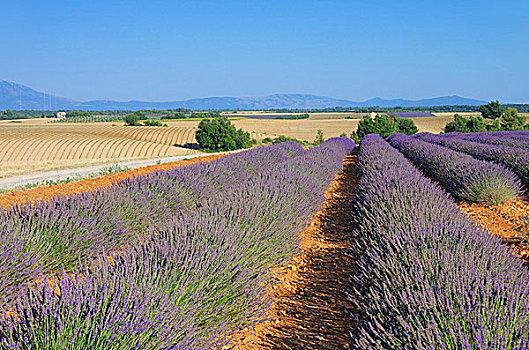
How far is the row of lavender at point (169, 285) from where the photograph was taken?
1.55 meters

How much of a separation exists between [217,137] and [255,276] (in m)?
43.5

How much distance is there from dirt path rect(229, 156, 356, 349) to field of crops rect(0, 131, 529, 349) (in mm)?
12

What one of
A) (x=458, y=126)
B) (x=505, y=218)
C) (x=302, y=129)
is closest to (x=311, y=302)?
(x=505, y=218)

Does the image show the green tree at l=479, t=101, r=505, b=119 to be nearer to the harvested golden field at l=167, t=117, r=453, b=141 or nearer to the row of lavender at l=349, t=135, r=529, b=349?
the harvested golden field at l=167, t=117, r=453, b=141

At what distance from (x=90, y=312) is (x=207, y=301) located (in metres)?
0.68

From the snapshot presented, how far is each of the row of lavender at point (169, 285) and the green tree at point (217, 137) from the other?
40.9 m

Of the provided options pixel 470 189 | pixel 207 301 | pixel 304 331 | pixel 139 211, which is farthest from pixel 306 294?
pixel 470 189

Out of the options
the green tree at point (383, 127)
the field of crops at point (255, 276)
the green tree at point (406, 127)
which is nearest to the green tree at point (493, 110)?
the green tree at point (406, 127)

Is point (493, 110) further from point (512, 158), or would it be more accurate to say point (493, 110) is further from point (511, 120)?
point (512, 158)

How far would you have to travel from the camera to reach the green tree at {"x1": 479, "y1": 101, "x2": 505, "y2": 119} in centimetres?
6574

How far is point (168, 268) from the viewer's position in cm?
218

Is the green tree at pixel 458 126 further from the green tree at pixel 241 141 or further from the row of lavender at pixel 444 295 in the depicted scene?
the row of lavender at pixel 444 295

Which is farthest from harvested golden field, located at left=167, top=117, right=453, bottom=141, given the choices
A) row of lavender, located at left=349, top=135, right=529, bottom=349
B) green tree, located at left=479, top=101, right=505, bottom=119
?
row of lavender, located at left=349, top=135, right=529, bottom=349

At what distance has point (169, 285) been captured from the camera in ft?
6.53
